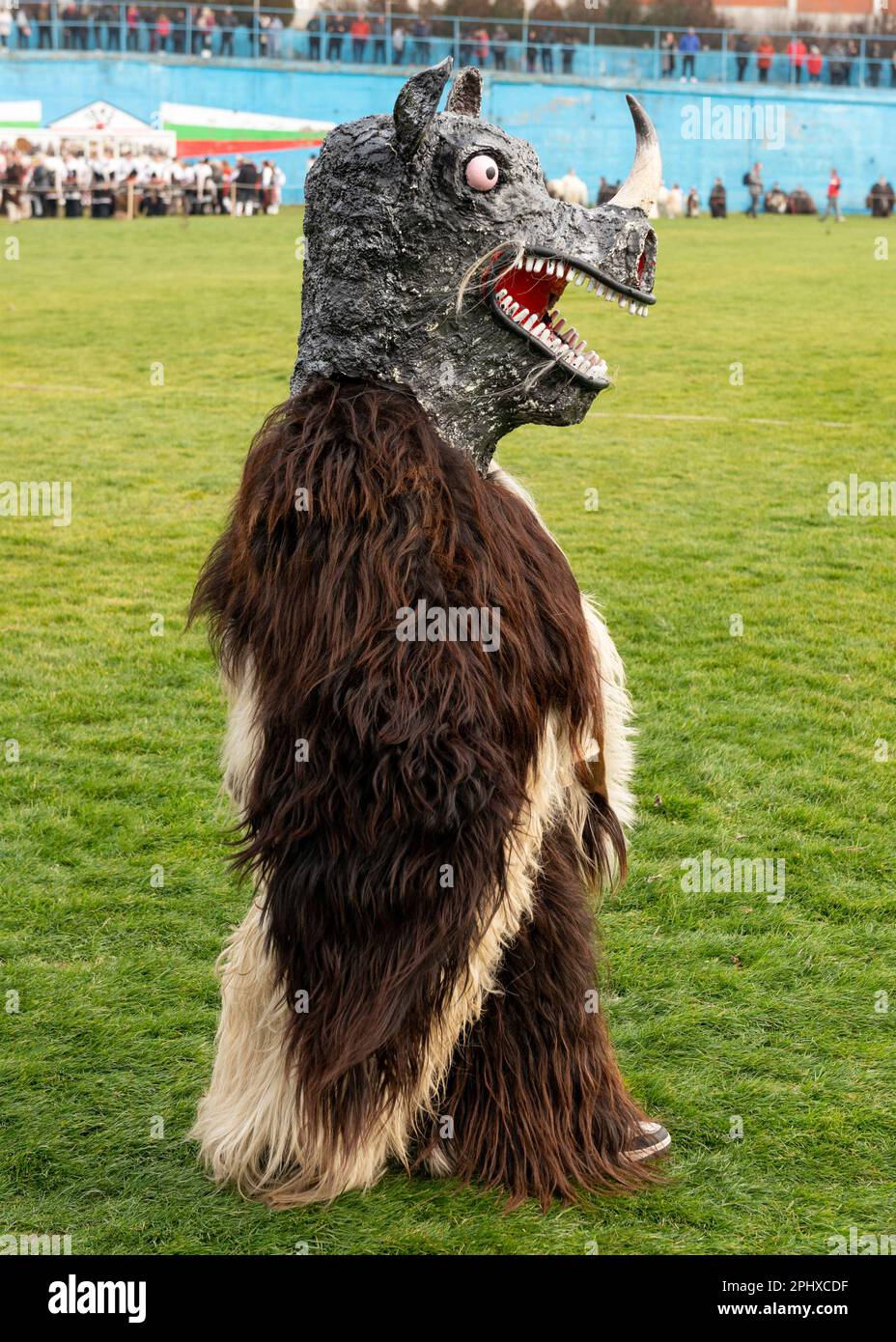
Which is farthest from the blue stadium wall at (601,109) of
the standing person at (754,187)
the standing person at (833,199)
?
the standing person at (754,187)

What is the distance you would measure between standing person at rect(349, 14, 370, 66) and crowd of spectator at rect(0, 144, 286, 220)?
27.0ft

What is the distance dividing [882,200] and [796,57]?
24.7 feet

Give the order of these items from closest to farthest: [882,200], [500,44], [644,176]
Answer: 1. [644,176]
2. [882,200]
3. [500,44]

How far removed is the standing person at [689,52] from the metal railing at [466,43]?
50mm

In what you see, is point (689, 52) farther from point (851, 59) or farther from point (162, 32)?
point (162, 32)

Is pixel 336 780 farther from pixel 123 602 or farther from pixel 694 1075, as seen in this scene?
pixel 123 602

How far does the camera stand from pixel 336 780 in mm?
2705

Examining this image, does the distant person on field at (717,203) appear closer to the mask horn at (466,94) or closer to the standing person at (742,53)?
the standing person at (742,53)

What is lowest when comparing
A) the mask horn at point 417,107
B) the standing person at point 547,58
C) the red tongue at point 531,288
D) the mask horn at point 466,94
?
the red tongue at point 531,288

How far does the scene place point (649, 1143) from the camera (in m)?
3.33

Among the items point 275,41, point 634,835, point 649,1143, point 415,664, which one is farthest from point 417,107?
point 275,41

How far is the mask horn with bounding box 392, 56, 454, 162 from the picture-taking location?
8.41 ft

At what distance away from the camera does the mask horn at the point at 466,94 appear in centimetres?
297

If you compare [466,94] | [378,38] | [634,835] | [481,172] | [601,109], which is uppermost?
[378,38]
